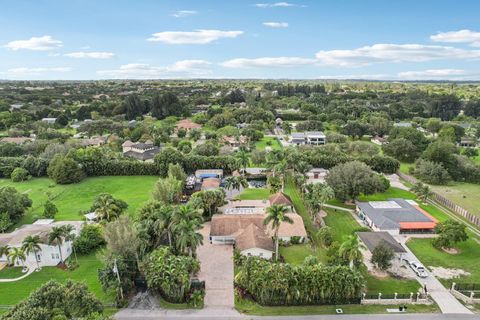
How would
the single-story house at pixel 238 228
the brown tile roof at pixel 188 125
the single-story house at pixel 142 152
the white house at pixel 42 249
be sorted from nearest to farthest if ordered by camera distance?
the white house at pixel 42 249, the single-story house at pixel 238 228, the single-story house at pixel 142 152, the brown tile roof at pixel 188 125

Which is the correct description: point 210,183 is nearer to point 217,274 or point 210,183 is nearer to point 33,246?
point 217,274

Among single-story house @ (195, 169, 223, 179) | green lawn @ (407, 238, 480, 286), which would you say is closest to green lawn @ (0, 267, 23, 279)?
single-story house @ (195, 169, 223, 179)

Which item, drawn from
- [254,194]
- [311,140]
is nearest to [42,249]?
[254,194]

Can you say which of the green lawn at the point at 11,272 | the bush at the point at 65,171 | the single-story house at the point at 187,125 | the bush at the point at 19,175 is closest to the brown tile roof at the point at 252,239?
the green lawn at the point at 11,272

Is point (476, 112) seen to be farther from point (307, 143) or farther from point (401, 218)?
point (401, 218)

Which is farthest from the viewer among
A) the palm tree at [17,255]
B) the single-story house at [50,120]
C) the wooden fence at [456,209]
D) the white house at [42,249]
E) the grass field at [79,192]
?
the single-story house at [50,120]

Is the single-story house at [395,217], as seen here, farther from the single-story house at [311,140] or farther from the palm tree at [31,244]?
the single-story house at [311,140]
